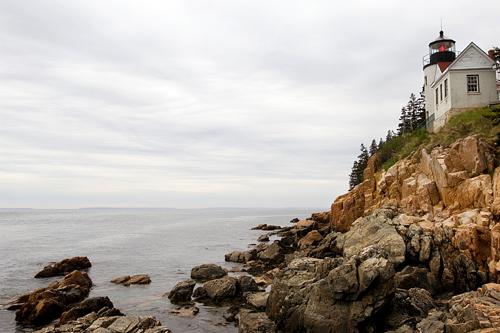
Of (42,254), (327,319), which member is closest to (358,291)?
(327,319)

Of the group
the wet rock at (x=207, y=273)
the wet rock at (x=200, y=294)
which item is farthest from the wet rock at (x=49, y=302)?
the wet rock at (x=207, y=273)

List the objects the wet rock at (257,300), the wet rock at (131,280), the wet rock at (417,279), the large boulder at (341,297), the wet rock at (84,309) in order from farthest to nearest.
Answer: the wet rock at (131,280) → the wet rock at (417,279) → the wet rock at (257,300) → the wet rock at (84,309) → the large boulder at (341,297)

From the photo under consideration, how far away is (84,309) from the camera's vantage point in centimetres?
1906

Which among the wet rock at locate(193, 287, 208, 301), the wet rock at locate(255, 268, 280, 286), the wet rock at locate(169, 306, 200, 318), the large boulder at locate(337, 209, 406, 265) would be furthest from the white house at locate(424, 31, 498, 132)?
the wet rock at locate(169, 306, 200, 318)

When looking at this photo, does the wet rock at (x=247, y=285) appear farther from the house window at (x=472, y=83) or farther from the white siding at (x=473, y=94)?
the house window at (x=472, y=83)

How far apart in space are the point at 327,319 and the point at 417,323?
10.9ft

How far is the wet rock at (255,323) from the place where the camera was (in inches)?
642

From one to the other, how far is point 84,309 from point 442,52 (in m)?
39.5

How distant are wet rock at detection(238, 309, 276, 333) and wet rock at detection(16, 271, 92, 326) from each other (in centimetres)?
960

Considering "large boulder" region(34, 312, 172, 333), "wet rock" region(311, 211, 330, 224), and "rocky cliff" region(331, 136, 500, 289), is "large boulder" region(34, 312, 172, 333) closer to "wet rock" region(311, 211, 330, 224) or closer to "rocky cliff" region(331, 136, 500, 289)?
"rocky cliff" region(331, 136, 500, 289)

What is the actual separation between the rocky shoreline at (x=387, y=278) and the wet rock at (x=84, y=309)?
2.0 inches

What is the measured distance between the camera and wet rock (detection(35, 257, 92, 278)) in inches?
1228

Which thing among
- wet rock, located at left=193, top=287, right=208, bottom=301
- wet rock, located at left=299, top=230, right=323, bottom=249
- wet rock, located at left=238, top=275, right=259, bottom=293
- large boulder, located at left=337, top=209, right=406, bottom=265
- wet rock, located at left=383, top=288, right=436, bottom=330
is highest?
large boulder, located at left=337, top=209, right=406, bottom=265

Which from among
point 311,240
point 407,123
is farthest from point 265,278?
point 407,123
